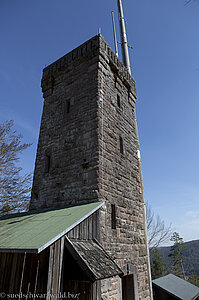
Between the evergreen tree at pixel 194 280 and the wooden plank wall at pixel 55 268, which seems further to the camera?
the evergreen tree at pixel 194 280

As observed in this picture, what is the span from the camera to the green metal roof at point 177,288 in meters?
10.2

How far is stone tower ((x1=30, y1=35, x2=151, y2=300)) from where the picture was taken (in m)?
6.25

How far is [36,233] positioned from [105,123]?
4.41 metres

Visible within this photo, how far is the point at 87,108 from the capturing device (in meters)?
7.58

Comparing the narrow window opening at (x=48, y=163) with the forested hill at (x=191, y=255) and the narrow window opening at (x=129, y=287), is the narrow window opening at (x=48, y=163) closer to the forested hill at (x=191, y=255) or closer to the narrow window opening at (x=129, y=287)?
the narrow window opening at (x=129, y=287)

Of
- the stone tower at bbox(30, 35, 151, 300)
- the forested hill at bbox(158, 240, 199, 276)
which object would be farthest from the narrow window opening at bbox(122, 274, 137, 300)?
the forested hill at bbox(158, 240, 199, 276)

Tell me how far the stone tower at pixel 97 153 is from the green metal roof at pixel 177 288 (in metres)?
4.22

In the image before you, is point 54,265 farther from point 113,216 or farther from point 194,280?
point 194,280

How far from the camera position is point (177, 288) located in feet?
35.9

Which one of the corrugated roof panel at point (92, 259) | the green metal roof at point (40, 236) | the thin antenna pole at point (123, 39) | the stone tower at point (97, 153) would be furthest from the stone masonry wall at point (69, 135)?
the thin antenna pole at point (123, 39)

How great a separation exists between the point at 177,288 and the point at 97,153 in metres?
9.62

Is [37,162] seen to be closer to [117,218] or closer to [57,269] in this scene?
[117,218]

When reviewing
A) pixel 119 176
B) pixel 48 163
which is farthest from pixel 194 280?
pixel 48 163

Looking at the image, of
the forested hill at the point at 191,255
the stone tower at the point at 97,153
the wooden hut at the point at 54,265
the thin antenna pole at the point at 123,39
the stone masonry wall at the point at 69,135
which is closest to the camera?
the wooden hut at the point at 54,265
